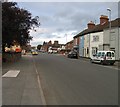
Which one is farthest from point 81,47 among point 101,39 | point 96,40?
point 101,39

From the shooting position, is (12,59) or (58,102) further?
(12,59)

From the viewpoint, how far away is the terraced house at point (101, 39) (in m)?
49.5

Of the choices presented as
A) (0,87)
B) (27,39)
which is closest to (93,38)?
(27,39)

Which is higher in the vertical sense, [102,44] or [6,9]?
[6,9]

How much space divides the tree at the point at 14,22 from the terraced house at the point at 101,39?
16.2 m

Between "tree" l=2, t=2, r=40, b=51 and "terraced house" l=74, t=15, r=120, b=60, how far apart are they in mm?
16210

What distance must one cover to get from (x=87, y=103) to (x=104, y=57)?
28.6 meters

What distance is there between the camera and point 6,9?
3070cm

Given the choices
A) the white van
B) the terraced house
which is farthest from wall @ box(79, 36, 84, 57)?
the white van

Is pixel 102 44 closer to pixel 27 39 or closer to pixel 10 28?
pixel 27 39

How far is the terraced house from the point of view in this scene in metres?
49.5

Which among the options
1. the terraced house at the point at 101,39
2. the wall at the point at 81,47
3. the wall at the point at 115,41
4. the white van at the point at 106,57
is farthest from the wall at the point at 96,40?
the white van at the point at 106,57

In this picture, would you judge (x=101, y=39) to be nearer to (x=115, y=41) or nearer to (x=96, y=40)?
(x=96, y=40)

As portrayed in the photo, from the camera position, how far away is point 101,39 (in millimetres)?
56812
